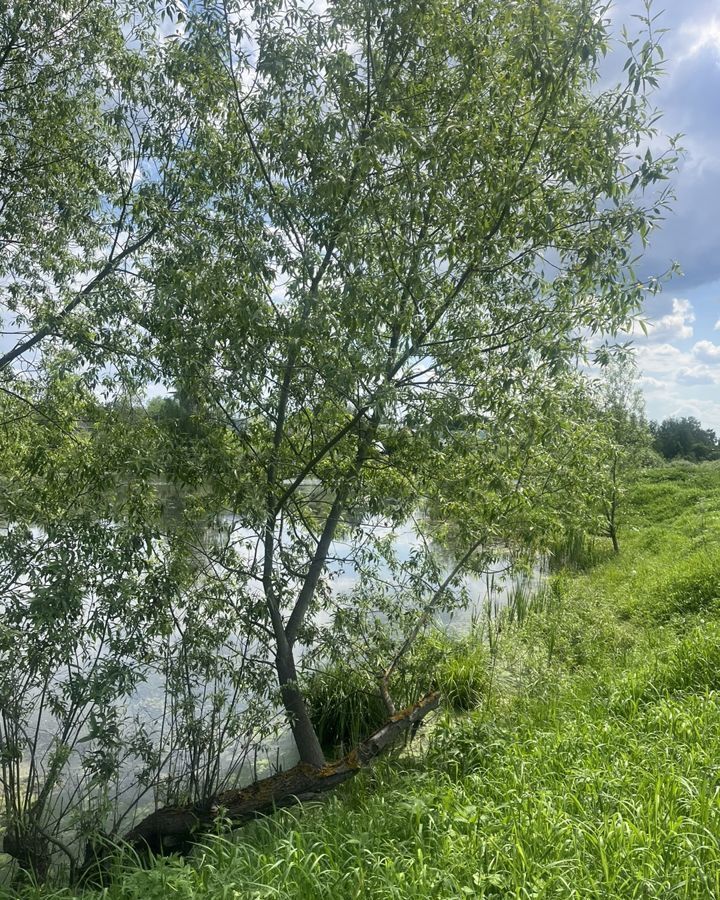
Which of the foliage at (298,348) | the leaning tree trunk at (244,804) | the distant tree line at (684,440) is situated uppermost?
the distant tree line at (684,440)

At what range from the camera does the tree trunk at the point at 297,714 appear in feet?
20.8

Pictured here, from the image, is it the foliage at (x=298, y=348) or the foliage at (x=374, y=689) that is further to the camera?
the foliage at (x=374, y=689)

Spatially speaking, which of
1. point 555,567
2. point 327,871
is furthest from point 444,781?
point 555,567

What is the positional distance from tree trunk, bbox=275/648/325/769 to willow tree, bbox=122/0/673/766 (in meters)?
0.21

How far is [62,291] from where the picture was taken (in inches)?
310

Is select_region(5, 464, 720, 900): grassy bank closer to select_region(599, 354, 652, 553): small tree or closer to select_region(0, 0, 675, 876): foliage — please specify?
select_region(0, 0, 675, 876): foliage

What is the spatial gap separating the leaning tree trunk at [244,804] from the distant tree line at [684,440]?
145 feet

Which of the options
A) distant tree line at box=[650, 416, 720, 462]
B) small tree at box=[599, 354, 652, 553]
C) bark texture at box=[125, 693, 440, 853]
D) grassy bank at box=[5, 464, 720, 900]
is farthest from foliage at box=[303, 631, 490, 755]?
distant tree line at box=[650, 416, 720, 462]

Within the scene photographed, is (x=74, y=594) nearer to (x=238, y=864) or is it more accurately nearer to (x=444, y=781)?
(x=238, y=864)

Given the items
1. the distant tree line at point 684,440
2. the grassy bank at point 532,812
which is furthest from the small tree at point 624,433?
the distant tree line at point 684,440

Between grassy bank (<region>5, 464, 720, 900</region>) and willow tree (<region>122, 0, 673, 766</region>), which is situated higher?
willow tree (<region>122, 0, 673, 766</region>)

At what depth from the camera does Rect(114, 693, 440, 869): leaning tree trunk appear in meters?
5.62

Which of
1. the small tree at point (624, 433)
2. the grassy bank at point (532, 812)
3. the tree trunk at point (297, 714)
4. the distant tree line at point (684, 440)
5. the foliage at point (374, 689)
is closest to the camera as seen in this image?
the grassy bank at point (532, 812)

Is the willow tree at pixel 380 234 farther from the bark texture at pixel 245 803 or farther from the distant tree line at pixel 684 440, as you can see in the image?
the distant tree line at pixel 684 440
